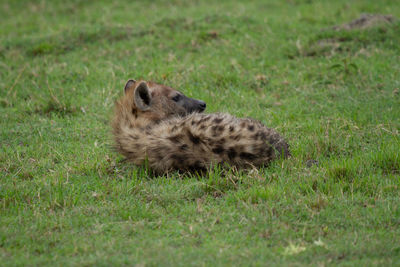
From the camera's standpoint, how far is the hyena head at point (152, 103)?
5559 mm

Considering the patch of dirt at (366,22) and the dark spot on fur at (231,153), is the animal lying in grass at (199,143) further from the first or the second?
the patch of dirt at (366,22)

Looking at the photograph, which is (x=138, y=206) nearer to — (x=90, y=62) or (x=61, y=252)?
(x=61, y=252)

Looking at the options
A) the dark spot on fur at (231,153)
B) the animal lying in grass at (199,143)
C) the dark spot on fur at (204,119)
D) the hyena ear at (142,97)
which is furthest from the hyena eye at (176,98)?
the dark spot on fur at (231,153)

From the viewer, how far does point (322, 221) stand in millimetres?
3982

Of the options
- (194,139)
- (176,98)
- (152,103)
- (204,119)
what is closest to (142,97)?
(152,103)

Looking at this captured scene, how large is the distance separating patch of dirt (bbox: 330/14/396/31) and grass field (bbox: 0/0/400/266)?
0.17 metres

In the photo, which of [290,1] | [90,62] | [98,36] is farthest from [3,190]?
[290,1]

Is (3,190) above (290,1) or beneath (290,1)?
beneath

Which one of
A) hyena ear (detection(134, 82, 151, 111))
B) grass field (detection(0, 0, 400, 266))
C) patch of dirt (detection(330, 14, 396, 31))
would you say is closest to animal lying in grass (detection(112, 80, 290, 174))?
grass field (detection(0, 0, 400, 266))

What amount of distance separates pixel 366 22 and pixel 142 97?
4.85m

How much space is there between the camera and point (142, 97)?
568cm

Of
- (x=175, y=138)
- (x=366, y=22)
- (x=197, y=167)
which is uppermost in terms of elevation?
(x=366, y=22)

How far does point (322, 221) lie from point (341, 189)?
54 cm

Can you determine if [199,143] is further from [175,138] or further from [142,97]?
[142,97]
